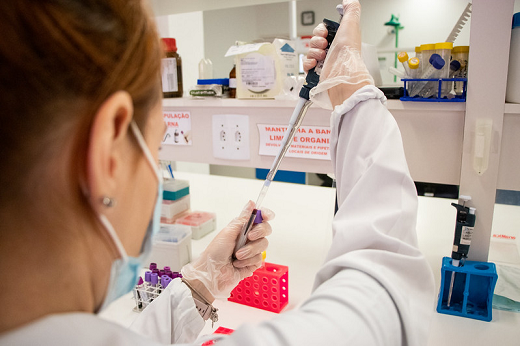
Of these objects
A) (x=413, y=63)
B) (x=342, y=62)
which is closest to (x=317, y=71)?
(x=342, y=62)

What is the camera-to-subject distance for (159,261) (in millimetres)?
1270

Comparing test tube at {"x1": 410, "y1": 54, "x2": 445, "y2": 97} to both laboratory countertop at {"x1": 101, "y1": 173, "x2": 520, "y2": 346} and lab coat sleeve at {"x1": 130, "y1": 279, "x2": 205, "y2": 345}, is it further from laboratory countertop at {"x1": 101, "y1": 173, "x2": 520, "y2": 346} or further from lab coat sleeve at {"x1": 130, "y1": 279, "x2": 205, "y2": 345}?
lab coat sleeve at {"x1": 130, "y1": 279, "x2": 205, "y2": 345}

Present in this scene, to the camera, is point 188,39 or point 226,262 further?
point 188,39

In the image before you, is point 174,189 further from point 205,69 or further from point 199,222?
point 205,69

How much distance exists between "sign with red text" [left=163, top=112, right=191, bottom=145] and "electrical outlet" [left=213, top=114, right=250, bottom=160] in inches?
4.8

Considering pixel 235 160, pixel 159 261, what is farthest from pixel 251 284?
pixel 235 160

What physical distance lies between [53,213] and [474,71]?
947 mm

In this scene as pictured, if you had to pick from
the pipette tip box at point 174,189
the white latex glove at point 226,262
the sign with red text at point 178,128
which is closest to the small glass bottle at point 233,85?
the sign with red text at point 178,128

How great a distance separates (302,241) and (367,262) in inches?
33.2

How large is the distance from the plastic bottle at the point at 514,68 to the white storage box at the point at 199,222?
3.38ft

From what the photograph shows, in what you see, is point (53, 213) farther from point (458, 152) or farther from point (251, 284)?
point (458, 152)

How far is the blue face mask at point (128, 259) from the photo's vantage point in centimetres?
45

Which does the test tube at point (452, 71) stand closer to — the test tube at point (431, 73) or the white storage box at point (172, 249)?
the test tube at point (431, 73)

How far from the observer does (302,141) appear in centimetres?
128
